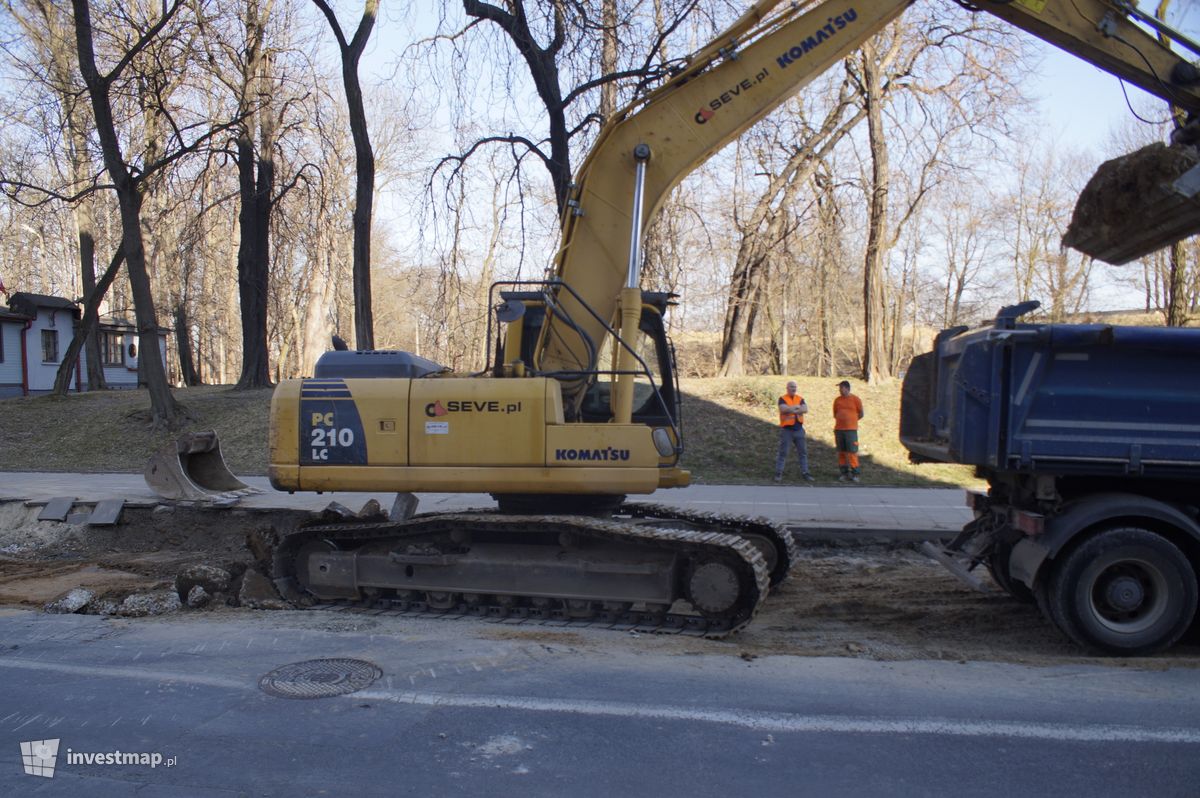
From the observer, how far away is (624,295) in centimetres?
670

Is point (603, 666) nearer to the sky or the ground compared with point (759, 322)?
nearer to the ground

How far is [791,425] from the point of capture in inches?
560

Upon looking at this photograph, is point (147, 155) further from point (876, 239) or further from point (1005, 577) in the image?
point (1005, 577)

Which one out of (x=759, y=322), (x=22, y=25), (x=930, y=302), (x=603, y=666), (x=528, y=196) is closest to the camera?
(x=603, y=666)

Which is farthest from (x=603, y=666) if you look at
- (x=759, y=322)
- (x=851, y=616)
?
(x=759, y=322)

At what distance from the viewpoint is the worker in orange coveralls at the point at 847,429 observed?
14430 mm

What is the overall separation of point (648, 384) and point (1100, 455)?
10.7ft

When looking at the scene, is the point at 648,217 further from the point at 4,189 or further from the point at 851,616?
the point at 4,189

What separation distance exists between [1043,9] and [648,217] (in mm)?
3281

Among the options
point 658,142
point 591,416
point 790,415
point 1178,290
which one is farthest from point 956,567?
point 1178,290

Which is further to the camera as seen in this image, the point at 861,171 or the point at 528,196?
the point at 861,171

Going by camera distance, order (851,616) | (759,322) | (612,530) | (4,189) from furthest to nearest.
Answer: (759,322), (4,189), (851,616), (612,530)

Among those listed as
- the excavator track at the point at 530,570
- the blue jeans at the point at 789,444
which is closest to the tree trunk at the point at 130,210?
the blue jeans at the point at 789,444

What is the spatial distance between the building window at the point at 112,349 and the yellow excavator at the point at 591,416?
36.9 meters
